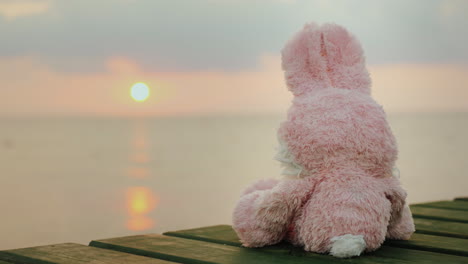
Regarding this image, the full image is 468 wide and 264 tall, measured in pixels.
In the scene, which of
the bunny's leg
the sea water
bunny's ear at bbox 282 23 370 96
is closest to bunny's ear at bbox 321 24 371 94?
bunny's ear at bbox 282 23 370 96

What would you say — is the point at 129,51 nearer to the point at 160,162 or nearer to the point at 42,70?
the point at 42,70

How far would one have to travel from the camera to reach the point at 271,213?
7.69 feet

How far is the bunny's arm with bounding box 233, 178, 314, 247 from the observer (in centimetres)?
234

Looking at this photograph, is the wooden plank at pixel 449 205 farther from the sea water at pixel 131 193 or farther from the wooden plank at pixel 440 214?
the sea water at pixel 131 193

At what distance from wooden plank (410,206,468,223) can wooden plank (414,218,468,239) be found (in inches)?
2.9

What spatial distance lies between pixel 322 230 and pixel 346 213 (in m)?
0.09

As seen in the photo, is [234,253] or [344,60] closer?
[234,253]

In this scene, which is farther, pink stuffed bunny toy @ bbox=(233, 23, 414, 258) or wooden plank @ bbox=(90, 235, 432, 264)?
pink stuffed bunny toy @ bbox=(233, 23, 414, 258)

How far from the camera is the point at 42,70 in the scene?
136 feet

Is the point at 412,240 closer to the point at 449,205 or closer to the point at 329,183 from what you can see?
the point at 329,183

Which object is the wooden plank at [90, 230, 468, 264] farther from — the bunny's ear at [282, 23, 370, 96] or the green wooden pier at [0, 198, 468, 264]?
the bunny's ear at [282, 23, 370, 96]

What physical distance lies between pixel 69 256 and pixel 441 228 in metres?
1.40

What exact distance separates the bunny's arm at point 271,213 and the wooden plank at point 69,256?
34 cm

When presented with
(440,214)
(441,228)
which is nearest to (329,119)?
(441,228)
